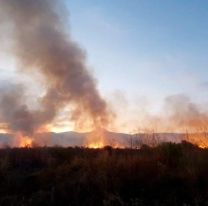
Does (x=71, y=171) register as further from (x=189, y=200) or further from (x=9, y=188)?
(x=189, y=200)

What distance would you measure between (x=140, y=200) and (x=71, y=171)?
3808 millimetres

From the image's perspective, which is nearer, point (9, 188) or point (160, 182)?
point (160, 182)

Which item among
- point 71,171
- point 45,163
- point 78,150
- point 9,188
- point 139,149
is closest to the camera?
point 9,188

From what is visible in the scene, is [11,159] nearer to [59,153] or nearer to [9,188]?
[59,153]

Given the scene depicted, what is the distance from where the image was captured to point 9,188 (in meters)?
12.4

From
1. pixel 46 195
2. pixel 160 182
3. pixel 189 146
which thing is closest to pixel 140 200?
pixel 160 182

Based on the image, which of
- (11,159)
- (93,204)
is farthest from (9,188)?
(11,159)

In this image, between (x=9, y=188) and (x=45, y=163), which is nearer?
(x=9, y=188)

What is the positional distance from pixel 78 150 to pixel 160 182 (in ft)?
27.8

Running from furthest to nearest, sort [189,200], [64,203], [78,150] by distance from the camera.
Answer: [78,150]
[64,203]
[189,200]

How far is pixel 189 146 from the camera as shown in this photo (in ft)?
52.5

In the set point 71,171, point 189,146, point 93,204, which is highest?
point 189,146

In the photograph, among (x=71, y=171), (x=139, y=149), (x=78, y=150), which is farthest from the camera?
(x=78, y=150)

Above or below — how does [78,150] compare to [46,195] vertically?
above
